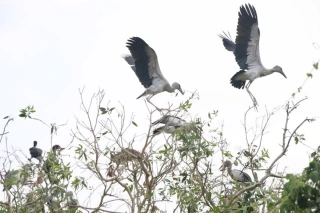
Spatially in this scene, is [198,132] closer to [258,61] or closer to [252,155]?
[252,155]

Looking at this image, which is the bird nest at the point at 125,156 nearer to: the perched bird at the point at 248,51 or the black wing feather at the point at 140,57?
the black wing feather at the point at 140,57

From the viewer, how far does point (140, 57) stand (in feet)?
36.0

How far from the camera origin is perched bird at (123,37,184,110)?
10.9m

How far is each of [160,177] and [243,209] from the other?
2.20 m

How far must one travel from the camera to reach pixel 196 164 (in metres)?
7.21

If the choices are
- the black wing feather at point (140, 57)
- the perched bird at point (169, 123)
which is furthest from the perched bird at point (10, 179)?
the black wing feather at point (140, 57)

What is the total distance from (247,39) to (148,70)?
172 cm

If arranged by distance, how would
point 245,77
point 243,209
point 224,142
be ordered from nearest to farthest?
point 243,209, point 224,142, point 245,77

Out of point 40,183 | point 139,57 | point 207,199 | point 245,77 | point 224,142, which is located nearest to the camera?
point 207,199

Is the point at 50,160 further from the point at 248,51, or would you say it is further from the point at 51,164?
the point at 248,51

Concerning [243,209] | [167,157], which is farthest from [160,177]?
[243,209]

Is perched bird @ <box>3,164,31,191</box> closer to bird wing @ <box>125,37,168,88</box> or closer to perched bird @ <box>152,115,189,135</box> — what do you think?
perched bird @ <box>152,115,189,135</box>

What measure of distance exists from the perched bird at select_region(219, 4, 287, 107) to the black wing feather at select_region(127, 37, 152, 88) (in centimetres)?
150

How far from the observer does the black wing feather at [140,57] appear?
10.8m
